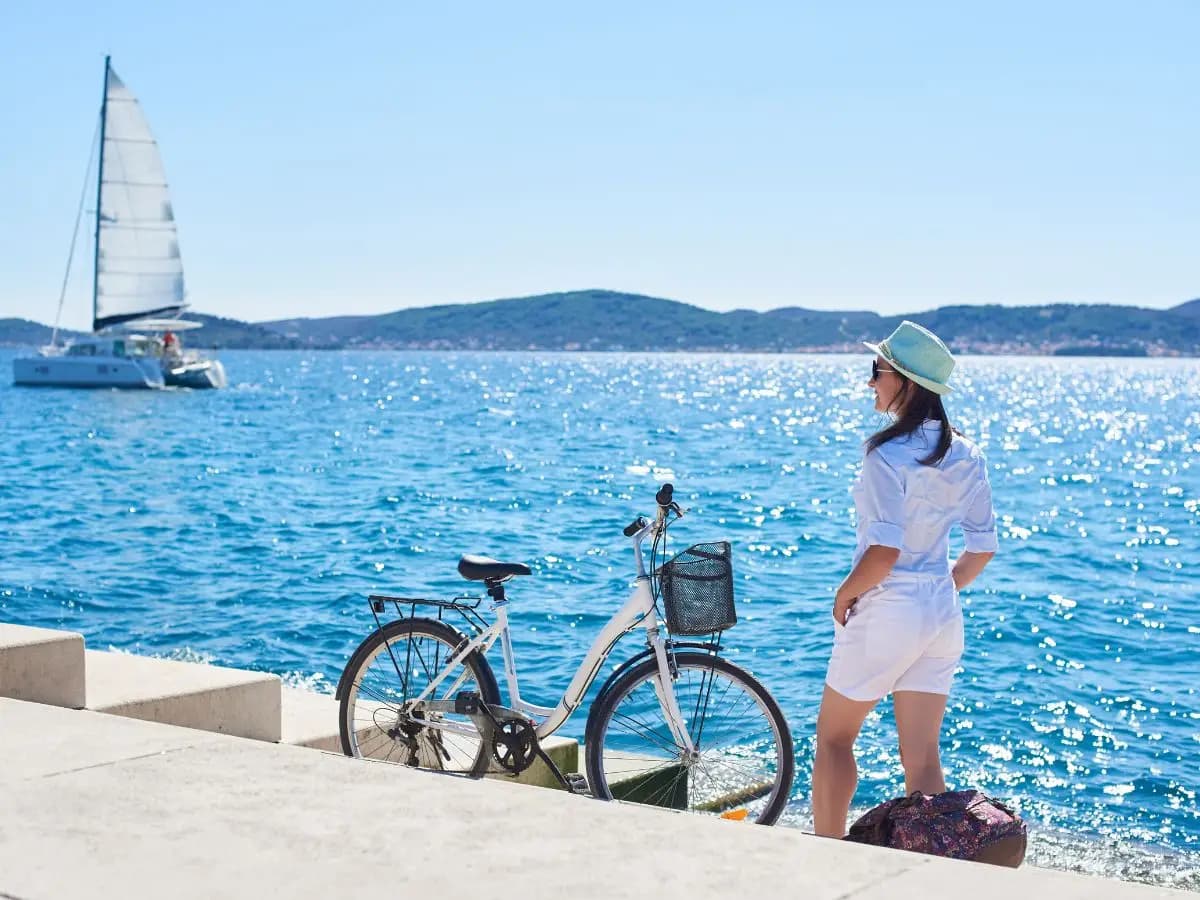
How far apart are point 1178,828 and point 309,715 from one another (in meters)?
6.08

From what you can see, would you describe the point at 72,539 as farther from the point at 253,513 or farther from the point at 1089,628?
the point at 1089,628

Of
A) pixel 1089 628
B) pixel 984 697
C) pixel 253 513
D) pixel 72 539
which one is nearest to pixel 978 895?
pixel 984 697

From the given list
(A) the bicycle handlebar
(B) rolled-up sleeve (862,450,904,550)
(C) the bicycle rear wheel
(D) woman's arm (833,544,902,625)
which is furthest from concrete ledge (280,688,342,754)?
(B) rolled-up sleeve (862,450,904,550)

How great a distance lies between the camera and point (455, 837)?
12.9ft

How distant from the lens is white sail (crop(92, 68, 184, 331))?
74.9m

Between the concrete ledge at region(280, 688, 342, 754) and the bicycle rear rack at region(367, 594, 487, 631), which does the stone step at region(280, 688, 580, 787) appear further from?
the bicycle rear rack at region(367, 594, 487, 631)

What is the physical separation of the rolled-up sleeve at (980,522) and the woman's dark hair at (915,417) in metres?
0.16

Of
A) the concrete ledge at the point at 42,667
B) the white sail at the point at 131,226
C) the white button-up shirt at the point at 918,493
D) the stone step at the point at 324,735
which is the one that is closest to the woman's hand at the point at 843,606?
the white button-up shirt at the point at 918,493

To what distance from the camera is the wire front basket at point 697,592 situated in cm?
509

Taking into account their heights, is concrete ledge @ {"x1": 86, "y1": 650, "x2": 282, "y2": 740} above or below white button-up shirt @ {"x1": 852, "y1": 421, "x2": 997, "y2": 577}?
below

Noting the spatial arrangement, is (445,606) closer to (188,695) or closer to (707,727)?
(707,727)

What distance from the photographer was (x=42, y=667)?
5.55 m

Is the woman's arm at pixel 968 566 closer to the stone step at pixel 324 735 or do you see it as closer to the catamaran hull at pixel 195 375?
the stone step at pixel 324 735

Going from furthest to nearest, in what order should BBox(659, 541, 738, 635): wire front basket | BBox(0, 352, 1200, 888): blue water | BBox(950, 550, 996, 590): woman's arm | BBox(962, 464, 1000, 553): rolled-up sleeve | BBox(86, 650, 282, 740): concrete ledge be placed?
BBox(0, 352, 1200, 888): blue water → BBox(86, 650, 282, 740): concrete ledge → BBox(659, 541, 738, 635): wire front basket → BBox(950, 550, 996, 590): woman's arm → BBox(962, 464, 1000, 553): rolled-up sleeve
